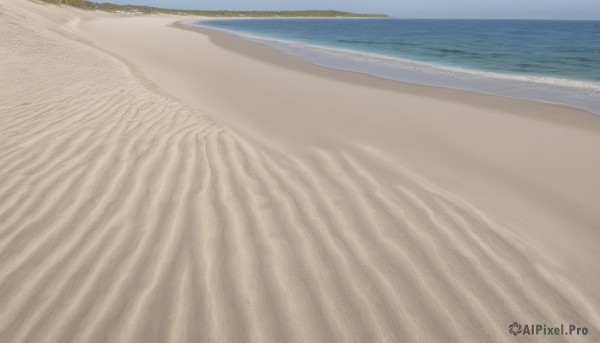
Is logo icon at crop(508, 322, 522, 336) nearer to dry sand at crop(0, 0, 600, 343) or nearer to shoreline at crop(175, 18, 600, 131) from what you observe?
dry sand at crop(0, 0, 600, 343)

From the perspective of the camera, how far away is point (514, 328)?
2088mm

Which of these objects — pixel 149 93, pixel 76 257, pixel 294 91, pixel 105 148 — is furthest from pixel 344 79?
pixel 76 257

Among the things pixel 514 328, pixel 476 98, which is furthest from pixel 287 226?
pixel 476 98

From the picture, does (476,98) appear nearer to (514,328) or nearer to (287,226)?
(287,226)

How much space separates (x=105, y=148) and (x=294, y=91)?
197 inches

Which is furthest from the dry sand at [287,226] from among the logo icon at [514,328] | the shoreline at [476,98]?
the shoreline at [476,98]

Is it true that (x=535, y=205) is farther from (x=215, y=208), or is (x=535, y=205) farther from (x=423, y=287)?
(x=215, y=208)

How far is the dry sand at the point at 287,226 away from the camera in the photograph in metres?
2.08

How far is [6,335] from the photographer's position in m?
1.88

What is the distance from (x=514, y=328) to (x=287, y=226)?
5.45 feet

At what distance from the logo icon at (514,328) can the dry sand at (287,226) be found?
40mm

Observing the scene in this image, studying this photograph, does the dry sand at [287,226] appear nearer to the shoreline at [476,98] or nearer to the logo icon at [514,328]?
the logo icon at [514,328]

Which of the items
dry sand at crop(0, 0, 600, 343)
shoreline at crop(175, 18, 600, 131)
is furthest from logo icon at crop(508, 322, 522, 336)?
shoreline at crop(175, 18, 600, 131)

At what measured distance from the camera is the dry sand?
2078 millimetres
